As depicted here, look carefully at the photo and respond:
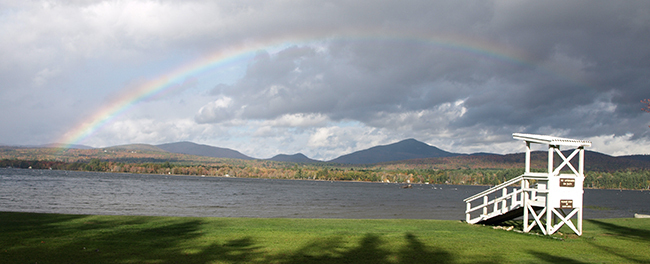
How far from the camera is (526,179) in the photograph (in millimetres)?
18781

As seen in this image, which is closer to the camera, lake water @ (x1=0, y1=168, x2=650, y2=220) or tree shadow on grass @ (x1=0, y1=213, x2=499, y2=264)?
tree shadow on grass @ (x1=0, y1=213, x2=499, y2=264)

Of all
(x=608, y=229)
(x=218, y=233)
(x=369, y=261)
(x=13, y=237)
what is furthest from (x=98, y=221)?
(x=608, y=229)

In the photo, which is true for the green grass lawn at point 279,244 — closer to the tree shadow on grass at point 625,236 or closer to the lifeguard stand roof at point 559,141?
the tree shadow on grass at point 625,236

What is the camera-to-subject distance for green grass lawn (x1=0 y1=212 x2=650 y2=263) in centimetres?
1152

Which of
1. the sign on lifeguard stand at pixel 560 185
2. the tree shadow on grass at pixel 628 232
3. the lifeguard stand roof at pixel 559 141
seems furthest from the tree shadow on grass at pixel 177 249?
the tree shadow on grass at pixel 628 232

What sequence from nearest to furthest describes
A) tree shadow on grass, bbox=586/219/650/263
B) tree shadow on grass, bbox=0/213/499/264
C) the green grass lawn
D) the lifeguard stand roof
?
tree shadow on grass, bbox=0/213/499/264 → the green grass lawn → tree shadow on grass, bbox=586/219/650/263 → the lifeguard stand roof

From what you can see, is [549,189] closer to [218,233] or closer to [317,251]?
[317,251]

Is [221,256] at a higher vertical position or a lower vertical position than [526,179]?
lower

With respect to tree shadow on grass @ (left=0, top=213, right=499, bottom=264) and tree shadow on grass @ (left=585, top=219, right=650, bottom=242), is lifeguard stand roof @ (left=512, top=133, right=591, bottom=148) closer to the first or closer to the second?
tree shadow on grass @ (left=585, top=219, right=650, bottom=242)

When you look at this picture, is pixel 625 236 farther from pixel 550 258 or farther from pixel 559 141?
pixel 550 258

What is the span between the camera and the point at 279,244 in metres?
13.6

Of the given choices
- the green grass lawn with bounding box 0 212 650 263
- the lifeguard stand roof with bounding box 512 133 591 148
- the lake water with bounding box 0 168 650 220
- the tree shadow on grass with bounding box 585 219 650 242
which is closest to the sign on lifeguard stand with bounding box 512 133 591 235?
the lifeguard stand roof with bounding box 512 133 591 148

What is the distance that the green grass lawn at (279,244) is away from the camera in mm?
11523

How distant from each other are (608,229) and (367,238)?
13.7 m
